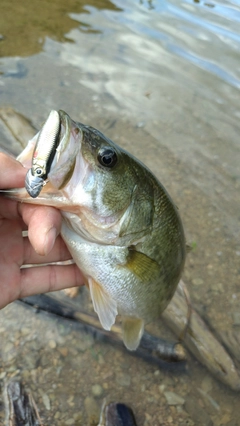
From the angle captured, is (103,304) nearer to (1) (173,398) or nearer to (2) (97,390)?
(2) (97,390)

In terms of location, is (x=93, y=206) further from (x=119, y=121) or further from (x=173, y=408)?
(x=119, y=121)

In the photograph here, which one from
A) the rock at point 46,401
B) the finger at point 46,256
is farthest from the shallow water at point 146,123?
the finger at point 46,256

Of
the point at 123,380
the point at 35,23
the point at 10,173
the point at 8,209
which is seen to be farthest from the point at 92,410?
the point at 35,23

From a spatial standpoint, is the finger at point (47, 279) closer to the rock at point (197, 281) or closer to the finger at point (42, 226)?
the finger at point (42, 226)

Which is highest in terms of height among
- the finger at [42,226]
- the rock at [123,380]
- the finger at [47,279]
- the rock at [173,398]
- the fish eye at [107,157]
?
the fish eye at [107,157]

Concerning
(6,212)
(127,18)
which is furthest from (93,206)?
(127,18)

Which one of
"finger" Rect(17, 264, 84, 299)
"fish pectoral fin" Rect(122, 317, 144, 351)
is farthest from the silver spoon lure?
"fish pectoral fin" Rect(122, 317, 144, 351)

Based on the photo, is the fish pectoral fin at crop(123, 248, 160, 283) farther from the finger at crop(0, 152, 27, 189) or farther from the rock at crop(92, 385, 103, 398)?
the rock at crop(92, 385, 103, 398)
